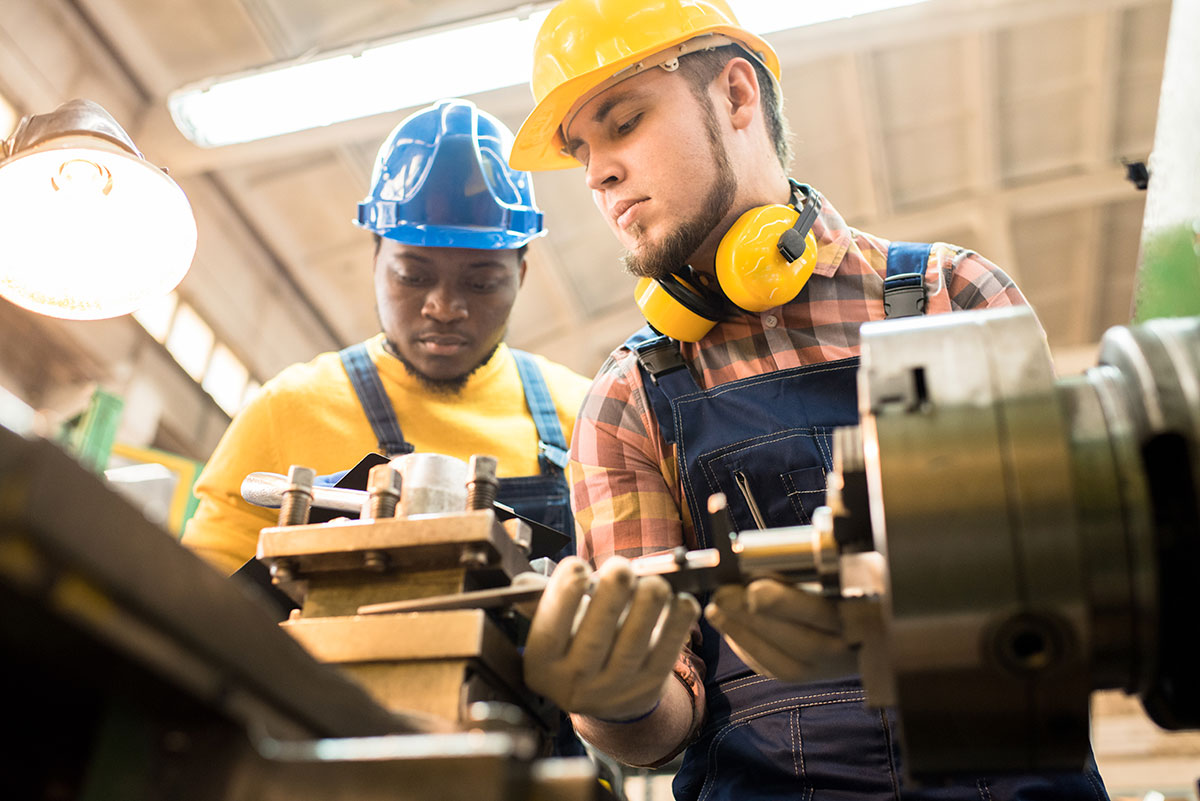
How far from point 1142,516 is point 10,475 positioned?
696mm

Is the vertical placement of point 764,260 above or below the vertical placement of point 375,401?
below

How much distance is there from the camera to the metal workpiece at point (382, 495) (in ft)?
3.40

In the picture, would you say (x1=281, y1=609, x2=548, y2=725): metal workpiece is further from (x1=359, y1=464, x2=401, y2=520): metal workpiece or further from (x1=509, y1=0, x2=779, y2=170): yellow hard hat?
(x1=509, y1=0, x2=779, y2=170): yellow hard hat

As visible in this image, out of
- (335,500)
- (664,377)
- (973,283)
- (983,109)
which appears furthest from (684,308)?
(983,109)

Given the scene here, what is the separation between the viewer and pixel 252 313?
5660mm

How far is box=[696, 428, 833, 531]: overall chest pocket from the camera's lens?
153cm

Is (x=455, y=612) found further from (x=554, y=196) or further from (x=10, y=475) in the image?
(x=554, y=196)

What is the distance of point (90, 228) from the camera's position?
5.46 ft

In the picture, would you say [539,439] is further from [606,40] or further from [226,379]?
[226,379]

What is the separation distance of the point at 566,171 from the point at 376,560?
488 centimetres

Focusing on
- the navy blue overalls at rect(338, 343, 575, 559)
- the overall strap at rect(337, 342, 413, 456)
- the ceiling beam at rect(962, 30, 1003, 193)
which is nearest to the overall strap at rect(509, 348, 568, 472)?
the navy blue overalls at rect(338, 343, 575, 559)

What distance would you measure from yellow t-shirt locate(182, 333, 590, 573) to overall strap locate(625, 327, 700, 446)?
672 mm

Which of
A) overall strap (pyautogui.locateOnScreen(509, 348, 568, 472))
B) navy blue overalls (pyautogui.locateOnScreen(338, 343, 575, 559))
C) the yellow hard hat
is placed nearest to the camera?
the yellow hard hat

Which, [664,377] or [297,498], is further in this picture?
[664,377]
